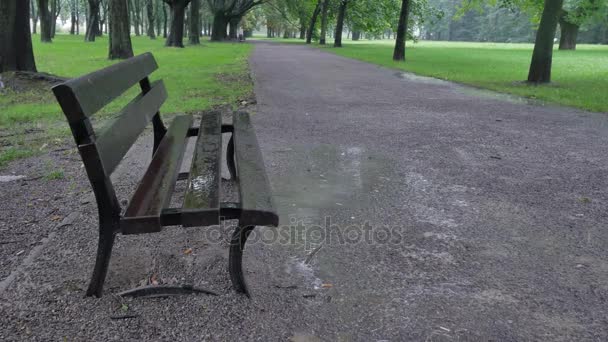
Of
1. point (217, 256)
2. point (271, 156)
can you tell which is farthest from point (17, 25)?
point (217, 256)

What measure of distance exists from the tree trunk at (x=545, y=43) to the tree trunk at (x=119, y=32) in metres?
13.1

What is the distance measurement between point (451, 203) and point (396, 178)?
30.4 inches

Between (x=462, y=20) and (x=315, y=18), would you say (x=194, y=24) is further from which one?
(x=462, y=20)

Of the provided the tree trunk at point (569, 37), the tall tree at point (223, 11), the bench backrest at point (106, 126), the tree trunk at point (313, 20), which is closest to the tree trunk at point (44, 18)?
the tall tree at point (223, 11)

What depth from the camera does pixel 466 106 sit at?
968 cm

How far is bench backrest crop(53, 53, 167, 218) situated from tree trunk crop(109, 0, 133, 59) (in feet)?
54.3

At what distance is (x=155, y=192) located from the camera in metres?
2.73

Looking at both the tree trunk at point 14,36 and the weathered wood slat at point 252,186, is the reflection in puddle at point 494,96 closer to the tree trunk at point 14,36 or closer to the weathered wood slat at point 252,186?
the weathered wood slat at point 252,186

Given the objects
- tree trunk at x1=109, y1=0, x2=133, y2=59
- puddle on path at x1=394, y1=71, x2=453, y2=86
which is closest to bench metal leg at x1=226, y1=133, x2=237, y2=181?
puddle on path at x1=394, y1=71, x2=453, y2=86

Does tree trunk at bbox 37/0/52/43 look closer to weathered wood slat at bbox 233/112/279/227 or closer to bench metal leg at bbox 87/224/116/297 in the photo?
weathered wood slat at bbox 233/112/279/227

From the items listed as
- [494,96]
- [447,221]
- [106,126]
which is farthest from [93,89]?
[494,96]

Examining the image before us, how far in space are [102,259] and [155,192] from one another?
41 centimetres

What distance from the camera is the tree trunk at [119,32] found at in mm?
19000

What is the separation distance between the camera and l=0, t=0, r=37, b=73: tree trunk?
11117 mm
